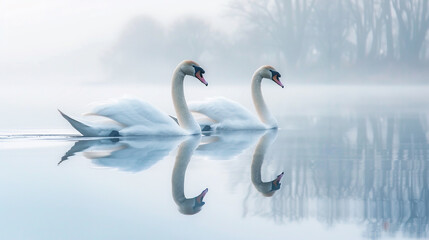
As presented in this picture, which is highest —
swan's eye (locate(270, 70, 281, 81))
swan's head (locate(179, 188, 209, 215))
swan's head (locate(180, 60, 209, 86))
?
swan's eye (locate(270, 70, 281, 81))

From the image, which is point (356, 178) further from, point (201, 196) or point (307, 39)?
point (307, 39)

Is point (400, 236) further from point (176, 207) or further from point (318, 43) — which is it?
point (318, 43)

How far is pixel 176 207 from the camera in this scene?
548cm

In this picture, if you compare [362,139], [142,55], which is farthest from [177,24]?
[362,139]

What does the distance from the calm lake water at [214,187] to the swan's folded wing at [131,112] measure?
24cm

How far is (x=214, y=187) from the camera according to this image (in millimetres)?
6242

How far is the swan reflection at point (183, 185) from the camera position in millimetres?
5477

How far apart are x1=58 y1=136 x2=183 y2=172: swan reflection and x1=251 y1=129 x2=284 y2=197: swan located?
2.96 feet

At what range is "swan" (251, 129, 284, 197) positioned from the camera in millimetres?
6199

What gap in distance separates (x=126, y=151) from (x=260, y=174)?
204 centimetres

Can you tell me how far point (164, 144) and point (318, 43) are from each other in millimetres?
39474

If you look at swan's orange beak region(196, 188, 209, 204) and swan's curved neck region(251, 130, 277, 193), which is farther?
swan's curved neck region(251, 130, 277, 193)

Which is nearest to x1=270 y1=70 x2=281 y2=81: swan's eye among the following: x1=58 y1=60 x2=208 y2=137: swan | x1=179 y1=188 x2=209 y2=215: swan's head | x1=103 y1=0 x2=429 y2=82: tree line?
x1=58 y1=60 x2=208 y2=137: swan

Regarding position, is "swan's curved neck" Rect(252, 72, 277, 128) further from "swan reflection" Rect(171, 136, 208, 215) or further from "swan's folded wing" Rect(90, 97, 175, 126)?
"swan reflection" Rect(171, 136, 208, 215)
